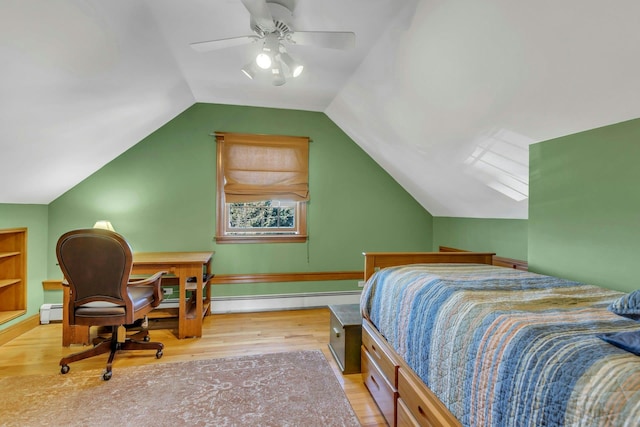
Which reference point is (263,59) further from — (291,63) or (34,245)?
Answer: (34,245)

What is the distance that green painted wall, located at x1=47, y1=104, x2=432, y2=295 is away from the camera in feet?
11.2

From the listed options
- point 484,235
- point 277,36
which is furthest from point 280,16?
point 484,235

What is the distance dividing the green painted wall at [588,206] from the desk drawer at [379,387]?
133 centimetres

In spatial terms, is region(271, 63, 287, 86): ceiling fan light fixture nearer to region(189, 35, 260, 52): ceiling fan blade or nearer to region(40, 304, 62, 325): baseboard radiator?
region(189, 35, 260, 52): ceiling fan blade

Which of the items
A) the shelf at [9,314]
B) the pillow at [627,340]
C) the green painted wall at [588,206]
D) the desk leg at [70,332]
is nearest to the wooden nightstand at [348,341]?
the green painted wall at [588,206]

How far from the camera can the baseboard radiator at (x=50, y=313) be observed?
3.20m

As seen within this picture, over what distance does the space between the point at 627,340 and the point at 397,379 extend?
3.29 ft

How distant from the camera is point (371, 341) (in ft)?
6.60

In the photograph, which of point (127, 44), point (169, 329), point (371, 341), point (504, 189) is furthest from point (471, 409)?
point (169, 329)

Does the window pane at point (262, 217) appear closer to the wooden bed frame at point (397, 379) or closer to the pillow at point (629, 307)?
the wooden bed frame at point (397, 379)

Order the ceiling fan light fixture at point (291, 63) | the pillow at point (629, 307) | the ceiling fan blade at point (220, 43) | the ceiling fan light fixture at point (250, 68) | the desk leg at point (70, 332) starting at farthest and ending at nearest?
the desk leg at point (70, 332) < the ceiling fan light fixture at point (250, 68) < the ceiling fan light fixture at point (291, 63) < the ceiling fan blade at point (220, 43) < the pillow at point (629, 307)

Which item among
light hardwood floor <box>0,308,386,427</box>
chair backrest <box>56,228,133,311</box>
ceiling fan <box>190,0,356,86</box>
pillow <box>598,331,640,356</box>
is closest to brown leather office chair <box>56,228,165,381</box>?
chair backrest <box>56,228,133,311</box>

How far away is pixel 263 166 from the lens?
373cm

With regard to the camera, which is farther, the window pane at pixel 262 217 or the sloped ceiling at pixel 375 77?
the window pane at pixel 262 217
